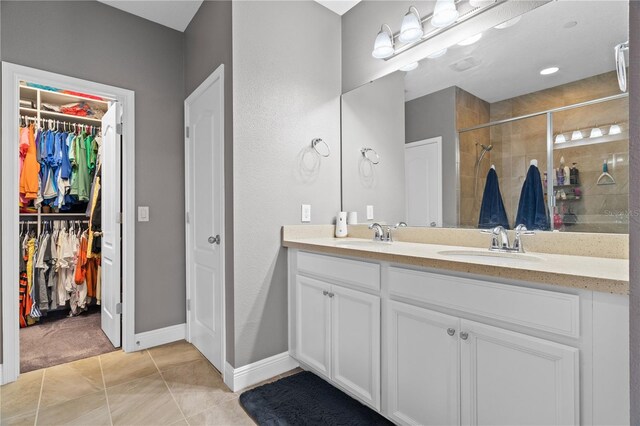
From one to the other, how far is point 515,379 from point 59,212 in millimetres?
4180

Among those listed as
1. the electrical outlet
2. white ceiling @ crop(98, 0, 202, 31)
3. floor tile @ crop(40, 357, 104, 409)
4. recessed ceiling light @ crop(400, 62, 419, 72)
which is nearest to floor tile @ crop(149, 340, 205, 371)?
floor tile @ crop(40, 357, 104, 409)

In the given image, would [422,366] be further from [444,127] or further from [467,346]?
[444,127]

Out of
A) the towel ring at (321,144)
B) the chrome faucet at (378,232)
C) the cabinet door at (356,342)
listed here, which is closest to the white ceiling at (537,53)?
the towel ring at (321,144)

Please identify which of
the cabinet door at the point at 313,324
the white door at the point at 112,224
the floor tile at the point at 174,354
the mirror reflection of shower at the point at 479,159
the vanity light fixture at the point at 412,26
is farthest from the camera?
the white door at the point at 112,224

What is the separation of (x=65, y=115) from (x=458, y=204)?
3835mm

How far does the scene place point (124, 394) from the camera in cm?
196

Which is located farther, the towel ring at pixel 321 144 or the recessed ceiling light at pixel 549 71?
the towel ring at pixel 321 144

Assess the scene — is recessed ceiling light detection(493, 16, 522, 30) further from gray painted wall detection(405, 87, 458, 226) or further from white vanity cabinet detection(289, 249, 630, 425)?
white vanity cabinet detection(289, 249, 630, 425)

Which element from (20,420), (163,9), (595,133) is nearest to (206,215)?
(20,420)

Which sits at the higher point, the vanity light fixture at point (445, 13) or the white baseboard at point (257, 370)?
the vanity light fixture at point (445, 13)

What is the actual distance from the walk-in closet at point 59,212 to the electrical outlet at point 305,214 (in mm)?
2019

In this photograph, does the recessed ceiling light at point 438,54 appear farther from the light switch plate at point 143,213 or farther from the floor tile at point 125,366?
the floor tile at point 125,366

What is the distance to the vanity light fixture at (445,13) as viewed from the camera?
183cm

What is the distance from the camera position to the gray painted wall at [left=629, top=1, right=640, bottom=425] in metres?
0.42
